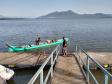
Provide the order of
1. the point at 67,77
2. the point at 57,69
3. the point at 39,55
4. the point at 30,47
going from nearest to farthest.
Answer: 1. the point at 67,77
2. the point at 57,69
3. the point at 39,55
4. the point at 30,47

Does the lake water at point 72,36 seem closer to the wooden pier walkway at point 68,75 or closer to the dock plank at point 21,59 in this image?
the dock plank at point 21,59

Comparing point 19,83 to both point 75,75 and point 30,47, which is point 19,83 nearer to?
point 75,75

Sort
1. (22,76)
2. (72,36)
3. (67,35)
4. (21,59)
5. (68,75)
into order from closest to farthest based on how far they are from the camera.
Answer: (68,75), (22,76), (21,59), (72,36), (67,35)

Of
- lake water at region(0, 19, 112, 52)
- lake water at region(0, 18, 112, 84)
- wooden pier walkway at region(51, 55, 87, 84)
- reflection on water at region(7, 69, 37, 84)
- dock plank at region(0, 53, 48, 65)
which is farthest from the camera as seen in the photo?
lake water at region(0, 19, 112, 52)

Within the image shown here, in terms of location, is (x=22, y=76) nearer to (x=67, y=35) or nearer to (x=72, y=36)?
(x=72, y=36)

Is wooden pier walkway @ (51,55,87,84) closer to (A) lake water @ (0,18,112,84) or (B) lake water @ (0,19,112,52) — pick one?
(A) lake water @ (0,18,112,84)

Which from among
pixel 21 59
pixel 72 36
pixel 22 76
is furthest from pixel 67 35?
pixel 22 76

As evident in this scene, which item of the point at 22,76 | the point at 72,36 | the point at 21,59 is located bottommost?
the point at 72,36

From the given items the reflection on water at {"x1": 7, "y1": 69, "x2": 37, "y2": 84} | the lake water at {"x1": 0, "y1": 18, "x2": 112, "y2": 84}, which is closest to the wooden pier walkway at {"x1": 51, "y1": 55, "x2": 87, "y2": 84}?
the reflection on water at {"x1": 7, "y1": 69, "x2": 37, "y2": 84}

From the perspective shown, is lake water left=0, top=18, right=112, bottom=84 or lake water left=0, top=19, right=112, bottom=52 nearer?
lake water left=0, top=18, right=112, bottom=84

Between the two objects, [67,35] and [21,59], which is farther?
[67,35]

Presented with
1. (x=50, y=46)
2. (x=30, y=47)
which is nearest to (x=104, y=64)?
(x=30, y=47)

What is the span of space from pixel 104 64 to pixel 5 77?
7447mm

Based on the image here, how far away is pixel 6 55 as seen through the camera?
20141mm
